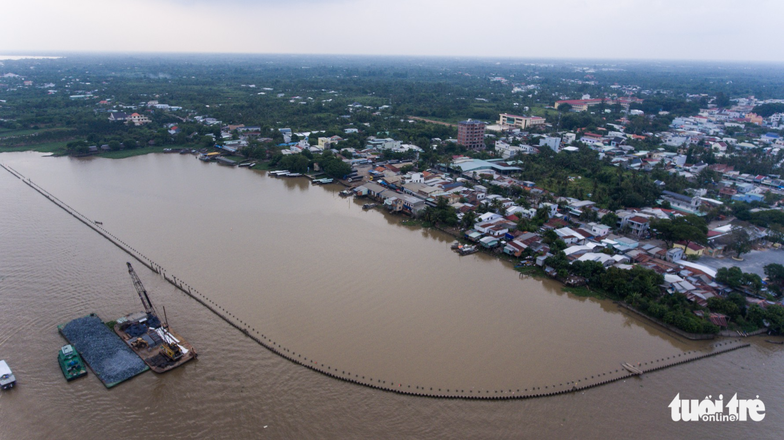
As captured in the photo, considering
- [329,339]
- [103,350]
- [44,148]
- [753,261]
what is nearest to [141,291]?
[103,350]

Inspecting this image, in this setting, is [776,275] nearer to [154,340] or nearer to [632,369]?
[632,369]

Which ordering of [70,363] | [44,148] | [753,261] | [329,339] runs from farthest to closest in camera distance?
[44,148] → [753,261] → [329,339] → [70,363]

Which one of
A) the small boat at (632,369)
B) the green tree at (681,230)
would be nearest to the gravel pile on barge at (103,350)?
the small boat at (632,369)

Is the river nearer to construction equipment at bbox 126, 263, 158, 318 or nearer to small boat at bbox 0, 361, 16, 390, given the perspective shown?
small boat at bbox 0, 361, 16, 390

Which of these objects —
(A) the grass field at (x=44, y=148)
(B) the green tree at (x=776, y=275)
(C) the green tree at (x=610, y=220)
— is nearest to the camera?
(B) the green tree at (x=776, y=275)

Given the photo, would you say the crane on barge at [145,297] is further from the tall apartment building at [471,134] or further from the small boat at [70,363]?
the tall apartment building at [471,134]

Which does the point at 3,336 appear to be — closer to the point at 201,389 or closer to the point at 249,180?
the point at 201,389
